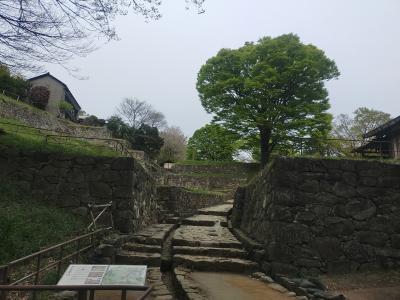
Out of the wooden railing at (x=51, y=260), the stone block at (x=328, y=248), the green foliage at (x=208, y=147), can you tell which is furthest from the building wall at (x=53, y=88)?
the stone block at (x=328, y=248)

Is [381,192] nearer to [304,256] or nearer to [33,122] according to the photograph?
[304,256]

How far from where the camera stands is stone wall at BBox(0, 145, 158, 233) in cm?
846

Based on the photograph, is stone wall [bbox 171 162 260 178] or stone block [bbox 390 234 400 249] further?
stone wall [bbox 171 162 260 178]

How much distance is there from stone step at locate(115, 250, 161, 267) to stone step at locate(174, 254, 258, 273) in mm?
423

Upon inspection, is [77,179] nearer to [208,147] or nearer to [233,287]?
[233,287]

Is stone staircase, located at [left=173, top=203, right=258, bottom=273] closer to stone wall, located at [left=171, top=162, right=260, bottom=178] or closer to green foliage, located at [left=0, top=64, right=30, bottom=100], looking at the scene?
stone wall, located at [left=171, top=162, right=260, bottom=178]

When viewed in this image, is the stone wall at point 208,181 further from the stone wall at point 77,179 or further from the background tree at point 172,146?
the stone wall at point 77,179

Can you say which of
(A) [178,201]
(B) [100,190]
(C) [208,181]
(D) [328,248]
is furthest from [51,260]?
(C) [208,181]

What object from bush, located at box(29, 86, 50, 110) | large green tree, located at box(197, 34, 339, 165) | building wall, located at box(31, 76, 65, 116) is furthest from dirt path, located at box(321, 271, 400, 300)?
building wall, located at box(31, 76, 65, 116)

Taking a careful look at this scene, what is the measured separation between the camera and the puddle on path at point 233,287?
5.48 m

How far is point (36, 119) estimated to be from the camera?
85.1 feet

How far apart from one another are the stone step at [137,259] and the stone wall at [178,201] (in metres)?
6.59

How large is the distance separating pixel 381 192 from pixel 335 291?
2.59 m

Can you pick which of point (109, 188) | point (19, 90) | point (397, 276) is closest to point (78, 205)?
A: point (109, 188)
